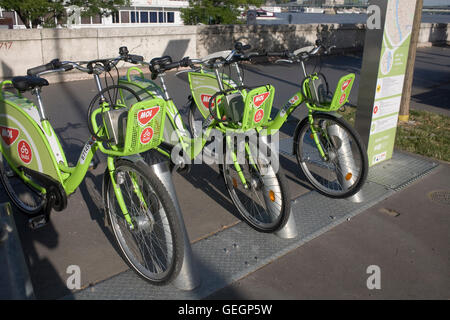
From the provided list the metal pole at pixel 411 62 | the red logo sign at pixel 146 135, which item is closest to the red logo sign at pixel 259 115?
the red logo sign at pixel 146 135

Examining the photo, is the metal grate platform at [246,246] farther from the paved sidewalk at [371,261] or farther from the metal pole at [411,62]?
the metal pole at [411,62]

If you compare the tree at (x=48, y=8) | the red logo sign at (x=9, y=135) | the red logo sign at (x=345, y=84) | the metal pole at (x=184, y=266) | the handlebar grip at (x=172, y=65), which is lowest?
the metal pole at (x=184, y=266)

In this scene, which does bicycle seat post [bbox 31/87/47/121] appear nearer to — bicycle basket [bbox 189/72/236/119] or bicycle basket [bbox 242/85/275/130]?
bicycle basket [bbox 242/85/275/130]

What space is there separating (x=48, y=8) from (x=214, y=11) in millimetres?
5709

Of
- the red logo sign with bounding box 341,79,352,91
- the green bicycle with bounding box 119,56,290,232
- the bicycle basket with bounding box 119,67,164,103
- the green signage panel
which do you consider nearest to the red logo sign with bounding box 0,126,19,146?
the green bicycle with bounding box 119,56,290,232

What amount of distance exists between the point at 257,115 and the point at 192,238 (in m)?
1.15

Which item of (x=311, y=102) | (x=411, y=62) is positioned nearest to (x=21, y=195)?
(x=311, y=102)

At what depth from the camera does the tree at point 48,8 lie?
14077 mm

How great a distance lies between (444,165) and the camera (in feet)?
17.0

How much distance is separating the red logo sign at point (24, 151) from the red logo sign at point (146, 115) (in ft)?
4.59

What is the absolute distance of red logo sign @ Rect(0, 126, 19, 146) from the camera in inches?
141

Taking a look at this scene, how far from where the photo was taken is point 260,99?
11.0 feet

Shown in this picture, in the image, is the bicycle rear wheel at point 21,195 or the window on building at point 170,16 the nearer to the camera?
the bicycle rear wheel at point 21,195
